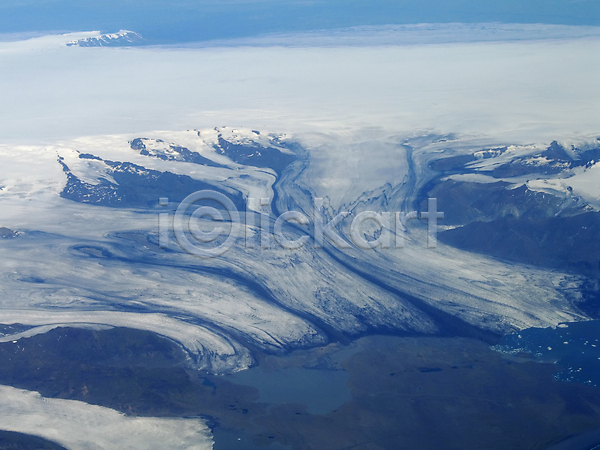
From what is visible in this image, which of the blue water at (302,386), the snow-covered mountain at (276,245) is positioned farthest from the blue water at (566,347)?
the blue water at (302,386)

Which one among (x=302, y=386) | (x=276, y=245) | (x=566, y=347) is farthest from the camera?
(x=276, y=245)

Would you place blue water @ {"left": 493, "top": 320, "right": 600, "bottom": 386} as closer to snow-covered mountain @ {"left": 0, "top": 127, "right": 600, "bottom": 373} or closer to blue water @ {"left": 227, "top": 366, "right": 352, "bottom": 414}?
snow-covered mountain @ {"left": 0, "top": 127, "right": 600, "bottom": 373}

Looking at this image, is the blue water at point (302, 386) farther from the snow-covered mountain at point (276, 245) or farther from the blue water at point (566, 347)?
the blue water at point (566, 347)

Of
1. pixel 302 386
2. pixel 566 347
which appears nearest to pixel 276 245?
pixel 302 386

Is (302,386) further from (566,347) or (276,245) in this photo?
(276,245)

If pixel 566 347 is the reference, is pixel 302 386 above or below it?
below

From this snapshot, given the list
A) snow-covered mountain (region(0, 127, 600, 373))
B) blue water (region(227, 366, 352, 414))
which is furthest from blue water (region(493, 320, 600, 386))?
blue water (region(227, 366, 352, 414))

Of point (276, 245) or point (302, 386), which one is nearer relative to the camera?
point (302, 386)
